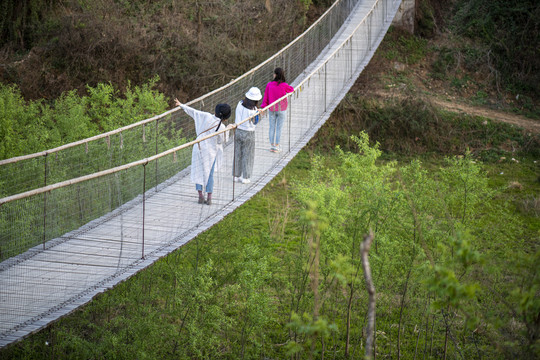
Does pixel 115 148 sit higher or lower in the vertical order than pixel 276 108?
lower

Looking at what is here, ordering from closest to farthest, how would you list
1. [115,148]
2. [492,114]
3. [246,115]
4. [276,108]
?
[246,115] < [276,108] < [115,148] < [492,114]

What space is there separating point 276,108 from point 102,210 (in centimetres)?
242

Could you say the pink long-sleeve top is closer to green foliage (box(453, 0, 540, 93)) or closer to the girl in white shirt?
the girl in white shirt

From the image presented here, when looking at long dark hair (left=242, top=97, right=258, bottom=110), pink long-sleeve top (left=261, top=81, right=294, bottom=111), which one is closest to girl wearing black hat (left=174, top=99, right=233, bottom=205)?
long dark hair (left=242, top=97, right=258, bottom=110)

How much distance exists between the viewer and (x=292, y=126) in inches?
281

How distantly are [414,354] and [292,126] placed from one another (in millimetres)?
2843

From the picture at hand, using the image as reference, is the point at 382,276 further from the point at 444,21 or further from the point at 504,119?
the point at 444,21

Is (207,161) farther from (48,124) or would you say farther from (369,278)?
(48,124)

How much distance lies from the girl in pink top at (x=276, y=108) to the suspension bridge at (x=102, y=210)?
113 mm


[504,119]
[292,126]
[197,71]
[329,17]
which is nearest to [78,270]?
[292,126]

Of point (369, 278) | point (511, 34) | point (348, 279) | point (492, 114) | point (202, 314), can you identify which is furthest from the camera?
point (511, 34)

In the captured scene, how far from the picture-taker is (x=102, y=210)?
5055 mm

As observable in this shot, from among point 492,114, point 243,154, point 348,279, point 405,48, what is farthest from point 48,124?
point 492,114

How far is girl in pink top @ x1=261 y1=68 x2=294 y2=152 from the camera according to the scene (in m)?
6.69
